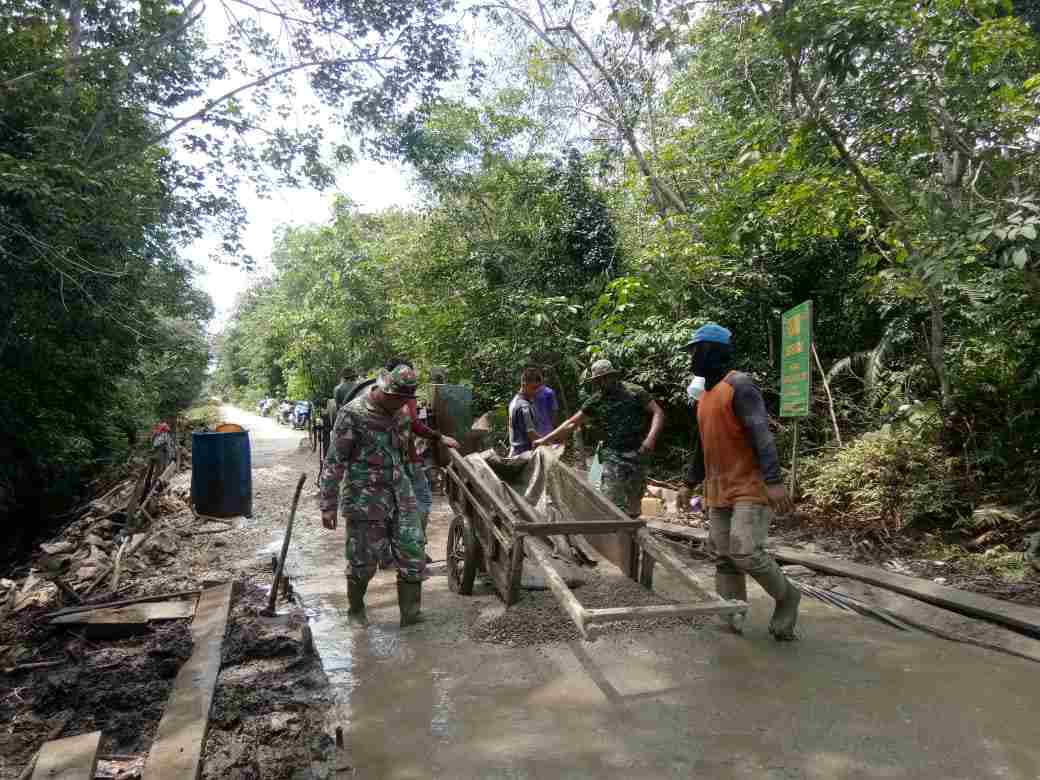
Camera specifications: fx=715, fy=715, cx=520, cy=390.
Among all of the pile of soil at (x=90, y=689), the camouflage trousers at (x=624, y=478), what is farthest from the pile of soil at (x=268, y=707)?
the camouflage trousers at (x=624, y=478)

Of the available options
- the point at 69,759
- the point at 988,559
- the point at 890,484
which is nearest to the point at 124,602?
the point at 69,759

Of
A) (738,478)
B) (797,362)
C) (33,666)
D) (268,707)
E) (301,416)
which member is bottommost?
(33,666)

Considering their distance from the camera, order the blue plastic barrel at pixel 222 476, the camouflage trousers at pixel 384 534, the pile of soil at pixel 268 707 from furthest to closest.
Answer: the blue plastic barrel at pixel 222 476 < the camouflage trousers at pixel 384 534 < the pile of soil at pixel 268 707

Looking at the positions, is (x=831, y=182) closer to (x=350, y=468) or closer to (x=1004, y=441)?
(x=1004, y=441)

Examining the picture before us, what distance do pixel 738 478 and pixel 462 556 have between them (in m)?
2.29

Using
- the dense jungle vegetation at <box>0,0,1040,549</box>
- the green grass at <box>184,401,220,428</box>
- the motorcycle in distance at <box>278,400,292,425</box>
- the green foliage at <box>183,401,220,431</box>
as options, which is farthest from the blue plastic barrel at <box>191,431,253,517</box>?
the motorcycle in distance at <box>278,400,292,425</box>

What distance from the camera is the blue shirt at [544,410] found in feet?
21.8

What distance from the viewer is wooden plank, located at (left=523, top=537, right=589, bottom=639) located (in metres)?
3.15

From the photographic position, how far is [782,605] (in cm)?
402

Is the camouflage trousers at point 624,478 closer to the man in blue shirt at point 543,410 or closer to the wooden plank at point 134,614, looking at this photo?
the man in blue shirt at point 543,410

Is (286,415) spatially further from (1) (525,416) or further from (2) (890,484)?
(2) (890,484)

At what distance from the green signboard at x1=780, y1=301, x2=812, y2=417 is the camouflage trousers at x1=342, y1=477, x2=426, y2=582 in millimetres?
3893

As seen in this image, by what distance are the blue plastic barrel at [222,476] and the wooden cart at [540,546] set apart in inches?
144

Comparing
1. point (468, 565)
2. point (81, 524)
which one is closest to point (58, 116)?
point (81, 524)
